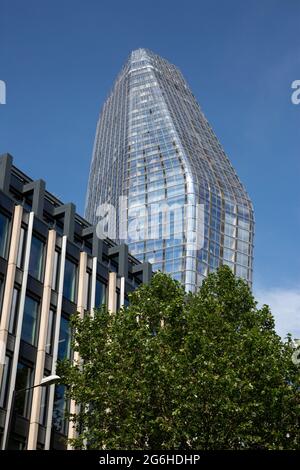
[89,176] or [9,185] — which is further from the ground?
[89,176]

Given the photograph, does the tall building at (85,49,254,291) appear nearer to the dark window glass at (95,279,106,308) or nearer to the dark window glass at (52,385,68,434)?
the dark window glass at (95,279,106,308)

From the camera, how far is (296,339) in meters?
35.8

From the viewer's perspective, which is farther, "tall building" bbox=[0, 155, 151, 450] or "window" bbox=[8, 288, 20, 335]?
"window" bbox=[8, 288, 20, 335]

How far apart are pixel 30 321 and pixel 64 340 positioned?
3.12m

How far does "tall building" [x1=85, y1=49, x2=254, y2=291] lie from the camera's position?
13188 centimetres

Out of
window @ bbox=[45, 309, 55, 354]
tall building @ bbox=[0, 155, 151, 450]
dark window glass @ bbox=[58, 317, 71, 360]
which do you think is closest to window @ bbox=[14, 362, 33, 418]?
tall building @ bbox=[0, 155, 151, 450]

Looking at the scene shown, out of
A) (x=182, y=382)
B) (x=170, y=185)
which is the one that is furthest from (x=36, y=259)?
(x=170, y=185)

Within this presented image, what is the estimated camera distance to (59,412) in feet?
136

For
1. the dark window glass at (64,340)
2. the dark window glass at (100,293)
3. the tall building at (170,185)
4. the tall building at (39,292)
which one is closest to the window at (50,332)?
the tall building at (39,292)

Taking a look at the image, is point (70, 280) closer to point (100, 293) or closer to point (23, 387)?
point (100, 293)

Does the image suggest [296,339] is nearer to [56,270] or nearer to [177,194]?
[56,270]

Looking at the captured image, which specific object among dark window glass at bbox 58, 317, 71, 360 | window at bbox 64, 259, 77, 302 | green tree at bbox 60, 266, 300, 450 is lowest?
green tree at bbox 60, 266, 300, 450

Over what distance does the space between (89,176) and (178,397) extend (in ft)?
469
